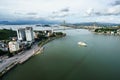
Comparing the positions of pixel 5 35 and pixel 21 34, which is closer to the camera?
pixel 21 34

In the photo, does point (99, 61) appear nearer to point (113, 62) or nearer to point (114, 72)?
point (113, 62)

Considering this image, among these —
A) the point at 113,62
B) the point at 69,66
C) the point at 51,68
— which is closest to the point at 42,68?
the point at 51,68

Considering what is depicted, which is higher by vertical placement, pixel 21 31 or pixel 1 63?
pixel 21 31

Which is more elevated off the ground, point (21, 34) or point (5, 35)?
point (21, 34)

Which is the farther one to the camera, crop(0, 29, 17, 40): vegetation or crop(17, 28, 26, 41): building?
crop(0, 29, 17, 40): vegetation

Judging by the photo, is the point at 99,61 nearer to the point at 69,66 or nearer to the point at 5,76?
the point at 69,66

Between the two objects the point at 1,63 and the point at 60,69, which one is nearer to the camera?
the point at 60,69

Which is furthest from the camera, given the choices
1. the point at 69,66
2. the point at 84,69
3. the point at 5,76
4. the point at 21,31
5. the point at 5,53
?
the point at 21,31

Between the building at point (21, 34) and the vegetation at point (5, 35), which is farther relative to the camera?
the vegetation at point (5, 35)

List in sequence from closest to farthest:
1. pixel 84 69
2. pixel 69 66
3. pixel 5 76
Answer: pixel 5 76, pixel 84 69, pixel 69 66

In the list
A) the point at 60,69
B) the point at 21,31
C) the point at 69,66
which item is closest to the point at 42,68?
the point at 60,69
